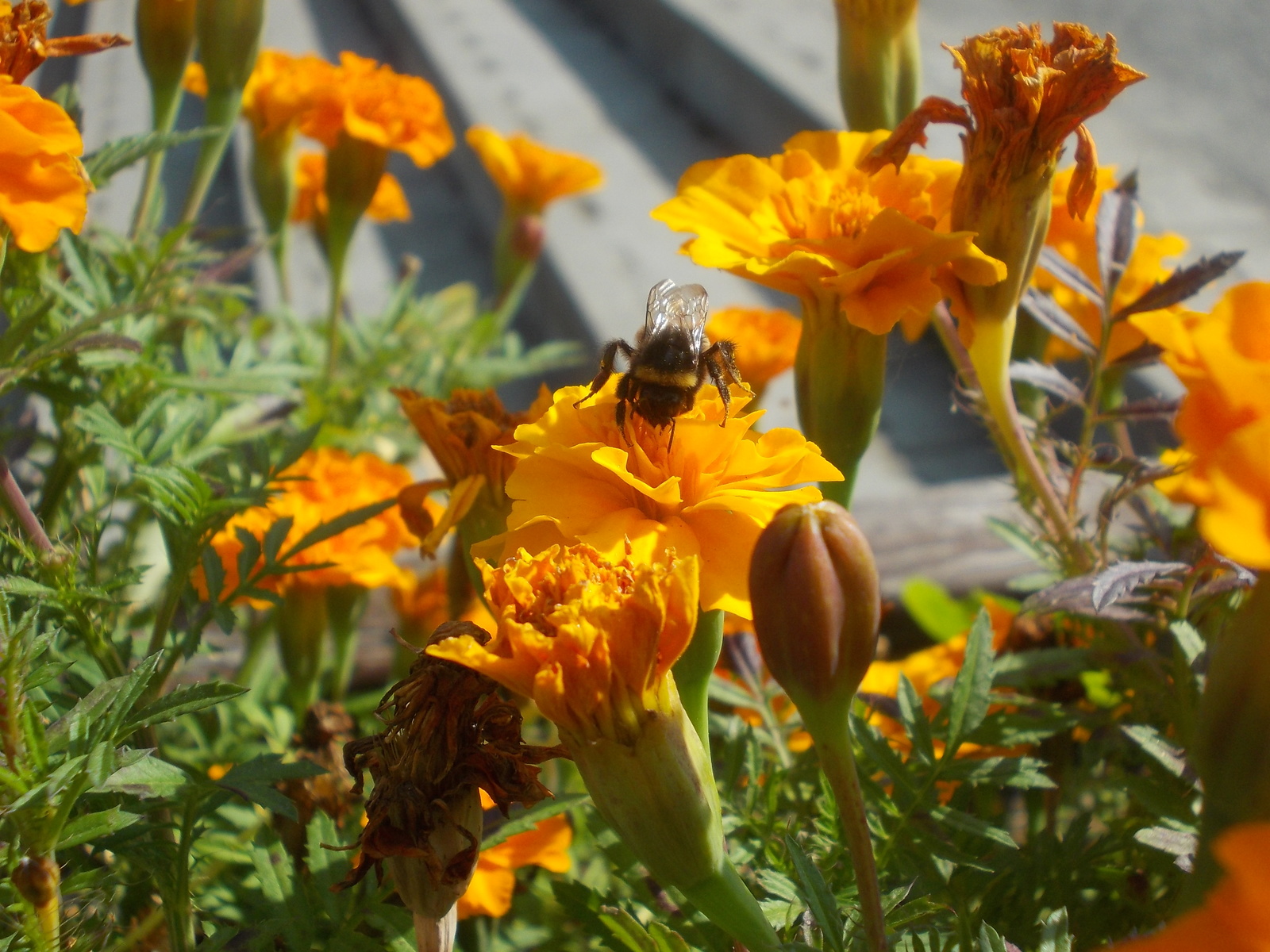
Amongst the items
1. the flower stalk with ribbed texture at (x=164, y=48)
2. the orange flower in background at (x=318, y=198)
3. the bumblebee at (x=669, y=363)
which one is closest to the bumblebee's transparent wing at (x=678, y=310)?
the bumblebee at (x=669, y=363)

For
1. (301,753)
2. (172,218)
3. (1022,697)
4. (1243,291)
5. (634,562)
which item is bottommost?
(172,218)

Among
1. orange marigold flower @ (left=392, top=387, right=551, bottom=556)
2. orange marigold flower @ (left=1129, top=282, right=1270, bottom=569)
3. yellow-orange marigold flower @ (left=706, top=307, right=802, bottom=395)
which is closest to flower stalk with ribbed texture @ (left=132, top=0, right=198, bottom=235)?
orange marigold flower @ (left=392, top=387, right=551, bottom=556)

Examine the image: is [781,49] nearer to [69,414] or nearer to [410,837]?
[69,414]

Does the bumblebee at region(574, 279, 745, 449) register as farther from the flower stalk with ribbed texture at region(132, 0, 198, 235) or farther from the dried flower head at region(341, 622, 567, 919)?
the flower stalk with ribbed texture at region(132, 0, 198, 235)

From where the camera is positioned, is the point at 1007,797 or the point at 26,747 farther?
the point at 1007,797

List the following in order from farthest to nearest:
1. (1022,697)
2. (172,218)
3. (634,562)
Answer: (172,218)
(1022,697)
(634,562)

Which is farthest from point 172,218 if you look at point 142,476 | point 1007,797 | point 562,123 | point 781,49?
point 1007,797

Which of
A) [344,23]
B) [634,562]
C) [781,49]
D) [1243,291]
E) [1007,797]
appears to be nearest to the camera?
[1243,291]

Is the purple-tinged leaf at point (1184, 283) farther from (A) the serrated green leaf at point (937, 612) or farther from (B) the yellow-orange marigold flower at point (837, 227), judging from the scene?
(A) the serrated green leaf at point (937, 612)

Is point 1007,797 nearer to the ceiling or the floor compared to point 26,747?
nearer to the floor
